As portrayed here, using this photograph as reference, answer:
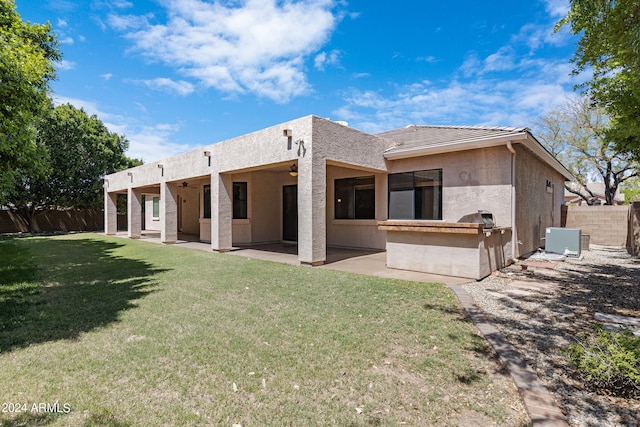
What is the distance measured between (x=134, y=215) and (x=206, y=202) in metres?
6.32

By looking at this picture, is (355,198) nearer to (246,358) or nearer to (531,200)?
(531,200)

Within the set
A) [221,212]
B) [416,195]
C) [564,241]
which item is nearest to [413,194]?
[416,195]

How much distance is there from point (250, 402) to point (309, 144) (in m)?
6.87

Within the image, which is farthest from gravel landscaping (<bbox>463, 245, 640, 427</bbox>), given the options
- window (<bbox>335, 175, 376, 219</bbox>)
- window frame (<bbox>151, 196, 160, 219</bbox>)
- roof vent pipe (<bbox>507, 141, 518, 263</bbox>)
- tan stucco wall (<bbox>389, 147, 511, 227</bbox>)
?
window frame (<bbox>151, 196, 160, 219</bbox>)

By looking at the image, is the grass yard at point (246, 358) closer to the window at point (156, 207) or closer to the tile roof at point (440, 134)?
the tile roof at point (440, 134)

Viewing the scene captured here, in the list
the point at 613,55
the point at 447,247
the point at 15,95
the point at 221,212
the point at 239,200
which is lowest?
the point at 447,247

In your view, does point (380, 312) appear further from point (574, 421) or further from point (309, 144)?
point (309, 144)

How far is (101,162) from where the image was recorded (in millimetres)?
25797

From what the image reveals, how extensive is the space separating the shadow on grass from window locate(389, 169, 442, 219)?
808cm


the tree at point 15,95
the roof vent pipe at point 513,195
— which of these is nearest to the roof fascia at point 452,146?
the roof vent pipe at point 513,195

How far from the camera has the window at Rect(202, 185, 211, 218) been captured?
1559 cm

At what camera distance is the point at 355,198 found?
12695 mm

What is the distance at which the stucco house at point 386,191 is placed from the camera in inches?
316

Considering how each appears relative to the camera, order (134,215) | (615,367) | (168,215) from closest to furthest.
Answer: (615,367), (168,215), (134,215)
